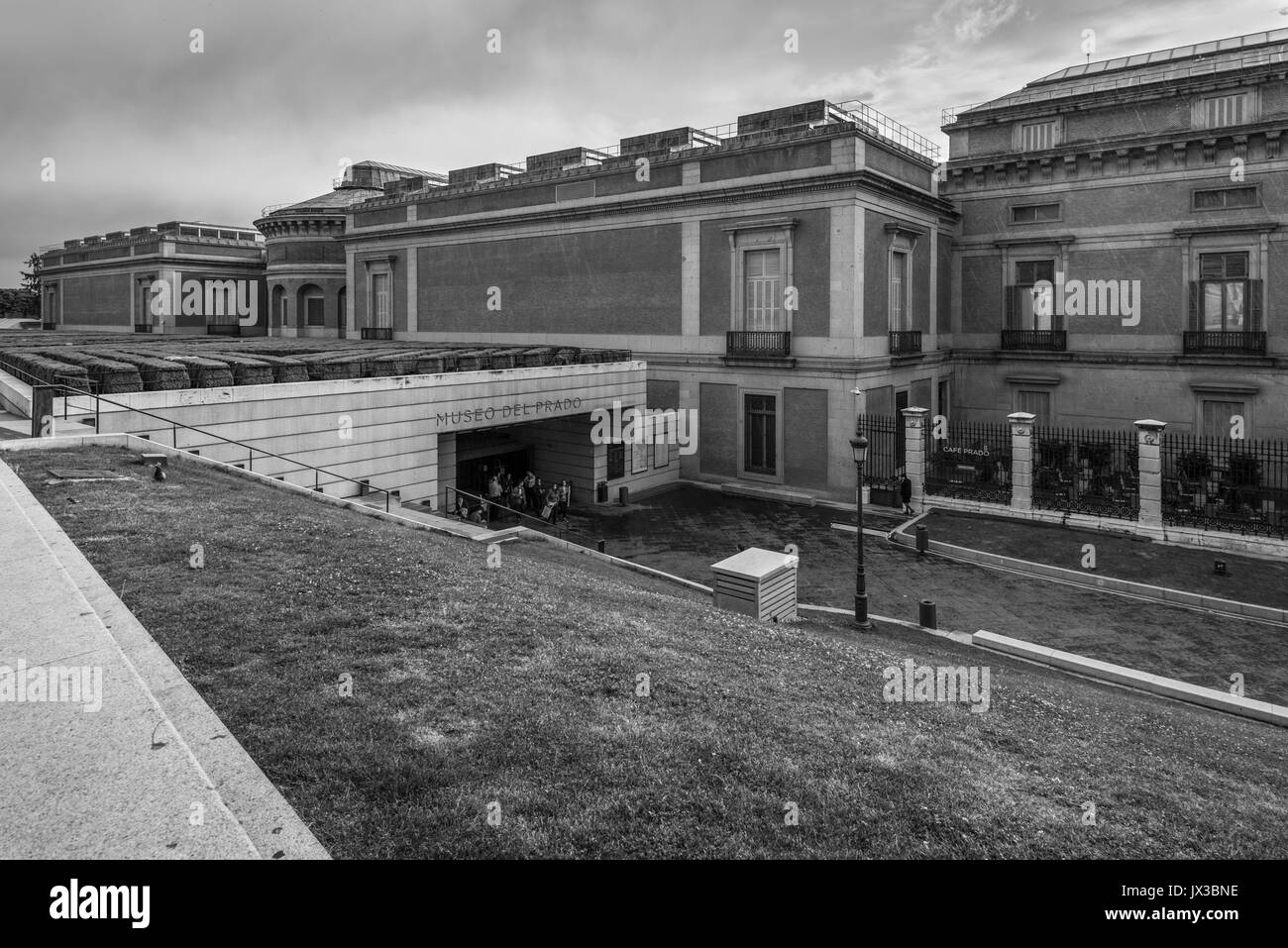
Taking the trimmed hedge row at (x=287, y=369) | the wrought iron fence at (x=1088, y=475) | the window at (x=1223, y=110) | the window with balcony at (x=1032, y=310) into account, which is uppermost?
the window at (x=1223, y=110)

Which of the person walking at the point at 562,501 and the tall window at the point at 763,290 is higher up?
the tall window at the point at 763,290

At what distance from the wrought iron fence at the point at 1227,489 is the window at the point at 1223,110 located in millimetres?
11241

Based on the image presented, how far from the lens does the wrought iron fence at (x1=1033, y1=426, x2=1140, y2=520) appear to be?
25.4m

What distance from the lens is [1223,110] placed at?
30.5m

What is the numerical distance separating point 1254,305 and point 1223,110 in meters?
7.05

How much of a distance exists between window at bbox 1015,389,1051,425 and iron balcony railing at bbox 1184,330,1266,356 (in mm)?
5185

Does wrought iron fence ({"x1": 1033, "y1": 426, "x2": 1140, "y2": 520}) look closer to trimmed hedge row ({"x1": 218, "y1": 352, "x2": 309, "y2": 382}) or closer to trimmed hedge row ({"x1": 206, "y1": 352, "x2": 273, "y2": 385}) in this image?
trimmed hedge row ({"x1": 218, "y1": 352, "x2": 309, "y2": 382})

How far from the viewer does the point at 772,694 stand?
8.63 metres

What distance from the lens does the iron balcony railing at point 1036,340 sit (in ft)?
112

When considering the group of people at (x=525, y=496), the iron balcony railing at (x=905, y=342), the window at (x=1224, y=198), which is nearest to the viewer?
the group of people at (x=525, y=496)

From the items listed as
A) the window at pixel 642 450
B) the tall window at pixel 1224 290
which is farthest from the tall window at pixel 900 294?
the tall window at pixel 1224 290

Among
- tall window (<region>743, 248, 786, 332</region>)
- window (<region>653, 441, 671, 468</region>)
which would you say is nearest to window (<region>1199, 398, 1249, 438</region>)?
tall window (<region>743, 248, 786, 332</region>)

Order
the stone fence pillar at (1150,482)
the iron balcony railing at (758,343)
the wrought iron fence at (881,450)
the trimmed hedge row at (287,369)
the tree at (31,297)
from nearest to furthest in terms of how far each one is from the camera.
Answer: the trimmed hedge row at (287,369) → the stone fence pillar at (1150,482) → the wrought iron fence at (881,450) → the iron balcony railing at (758,343) → the tree at (31,297)

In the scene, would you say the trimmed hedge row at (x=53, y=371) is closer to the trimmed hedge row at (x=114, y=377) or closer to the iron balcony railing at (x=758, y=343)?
the trimmed hedge row at (x=114, y=377)
